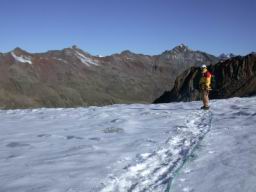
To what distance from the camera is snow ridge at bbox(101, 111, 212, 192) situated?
7.53 meters

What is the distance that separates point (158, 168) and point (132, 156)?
1.15 meters

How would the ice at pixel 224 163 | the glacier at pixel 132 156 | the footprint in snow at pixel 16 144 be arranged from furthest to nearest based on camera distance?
the footprint in snow at pixel 16 144 < the glacier at pixel 132 156 < the ice at pixel 224 163

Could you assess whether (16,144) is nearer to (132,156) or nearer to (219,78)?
(132,156)

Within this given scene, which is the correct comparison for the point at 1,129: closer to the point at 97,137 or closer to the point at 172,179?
the point at 97,137

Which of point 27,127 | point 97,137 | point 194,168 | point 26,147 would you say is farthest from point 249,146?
point 27,127

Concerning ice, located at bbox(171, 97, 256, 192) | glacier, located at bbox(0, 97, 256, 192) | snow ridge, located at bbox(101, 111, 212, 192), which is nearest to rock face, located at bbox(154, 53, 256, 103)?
glacier, located at bbox(0, 97, 256, 192)

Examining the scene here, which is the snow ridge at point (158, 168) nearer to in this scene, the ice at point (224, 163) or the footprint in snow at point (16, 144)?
the ice at point (224, 163)

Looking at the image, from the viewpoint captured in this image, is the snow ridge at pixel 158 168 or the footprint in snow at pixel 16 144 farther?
the footprint in snow at pixel 16 144

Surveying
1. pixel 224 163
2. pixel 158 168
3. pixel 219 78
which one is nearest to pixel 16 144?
pixel 158 168

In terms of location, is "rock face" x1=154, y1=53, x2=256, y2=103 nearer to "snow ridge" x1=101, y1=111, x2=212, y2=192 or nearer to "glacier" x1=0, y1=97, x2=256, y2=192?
"glacier" x1=0, y1=97, x2=256, y2=192

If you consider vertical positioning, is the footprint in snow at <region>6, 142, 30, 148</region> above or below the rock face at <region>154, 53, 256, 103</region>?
below

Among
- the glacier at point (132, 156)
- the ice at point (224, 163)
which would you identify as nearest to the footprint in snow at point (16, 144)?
the glacier at point (132, 156)

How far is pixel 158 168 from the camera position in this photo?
8656 millimetres

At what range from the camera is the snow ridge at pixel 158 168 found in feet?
24.7
